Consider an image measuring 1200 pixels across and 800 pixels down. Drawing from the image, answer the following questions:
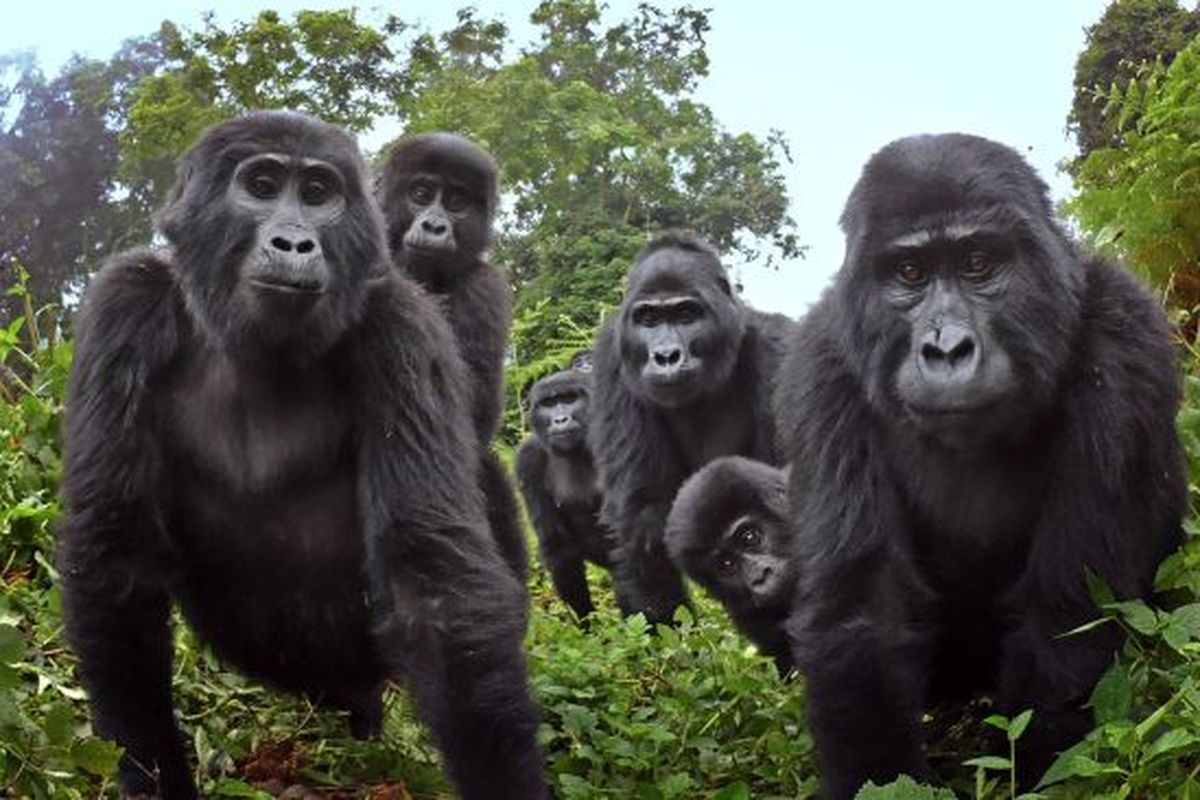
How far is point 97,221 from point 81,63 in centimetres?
598

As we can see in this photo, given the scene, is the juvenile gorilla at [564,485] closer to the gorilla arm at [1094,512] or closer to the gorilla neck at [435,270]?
the gorilla neck at [435,270]

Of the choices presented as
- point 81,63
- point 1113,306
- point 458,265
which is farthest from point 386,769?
point 81,63

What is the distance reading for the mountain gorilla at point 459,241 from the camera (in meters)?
5.96

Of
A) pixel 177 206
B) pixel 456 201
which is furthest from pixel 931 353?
pixel 456 201

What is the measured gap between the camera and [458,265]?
6355 mm

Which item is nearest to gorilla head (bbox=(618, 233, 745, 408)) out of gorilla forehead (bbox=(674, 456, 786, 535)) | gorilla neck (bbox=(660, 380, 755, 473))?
gorilla neck (bbox=(660, 380, 755, 473))

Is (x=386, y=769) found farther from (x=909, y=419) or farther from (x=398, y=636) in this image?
(x=909, y=419)

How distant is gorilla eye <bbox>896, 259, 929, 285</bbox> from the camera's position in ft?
11.2

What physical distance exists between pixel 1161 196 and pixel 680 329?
6.44 feet

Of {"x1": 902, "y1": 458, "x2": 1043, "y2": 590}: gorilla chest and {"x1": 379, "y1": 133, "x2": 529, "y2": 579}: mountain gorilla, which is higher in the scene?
{"x1": 379, "y1": 133, "x2": 529, "y2": 579}: mountain gorilla

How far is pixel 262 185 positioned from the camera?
12.1ft

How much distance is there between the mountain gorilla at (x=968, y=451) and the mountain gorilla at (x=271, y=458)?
756mm

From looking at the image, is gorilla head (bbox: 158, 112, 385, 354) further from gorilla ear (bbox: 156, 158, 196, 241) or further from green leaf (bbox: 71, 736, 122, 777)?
green leaf (bbox: 71, 736, 122, 777)

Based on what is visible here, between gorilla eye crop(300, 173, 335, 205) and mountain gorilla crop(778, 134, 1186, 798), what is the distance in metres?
1.23
